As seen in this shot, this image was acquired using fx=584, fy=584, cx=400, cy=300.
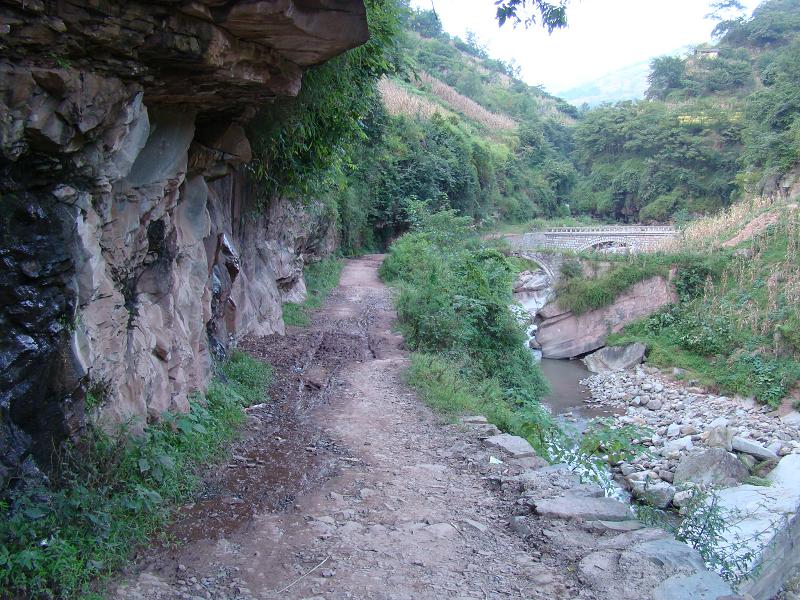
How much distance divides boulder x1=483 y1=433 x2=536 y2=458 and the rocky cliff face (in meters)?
3.06

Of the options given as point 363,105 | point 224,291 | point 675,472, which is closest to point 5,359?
point 224,291

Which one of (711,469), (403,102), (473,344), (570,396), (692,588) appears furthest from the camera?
(403,102)

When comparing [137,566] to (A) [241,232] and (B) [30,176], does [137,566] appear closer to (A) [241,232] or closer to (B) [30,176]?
(B) [30,176]

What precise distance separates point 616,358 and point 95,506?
1969cm

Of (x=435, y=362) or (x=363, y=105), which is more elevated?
(x=363, y=105)

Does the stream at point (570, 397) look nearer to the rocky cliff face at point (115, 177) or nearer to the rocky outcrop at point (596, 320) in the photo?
the rocky outcrop at point (596, 320)

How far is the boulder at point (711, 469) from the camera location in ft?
34.6

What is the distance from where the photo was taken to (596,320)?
22.7 m

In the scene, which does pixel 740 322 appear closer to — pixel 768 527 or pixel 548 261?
pixel 548 261

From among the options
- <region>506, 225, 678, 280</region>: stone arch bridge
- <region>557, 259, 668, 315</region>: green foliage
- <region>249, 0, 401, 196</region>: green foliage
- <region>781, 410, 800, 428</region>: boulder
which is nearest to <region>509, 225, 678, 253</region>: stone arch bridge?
<region>506, 225, 678, 280</region>: stone arch bridge

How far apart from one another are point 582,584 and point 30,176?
159 inches

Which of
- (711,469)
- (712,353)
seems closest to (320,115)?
(711,469)

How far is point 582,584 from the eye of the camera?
3551 mm

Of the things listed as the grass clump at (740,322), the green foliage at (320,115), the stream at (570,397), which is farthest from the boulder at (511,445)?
the grass clump at (740,322)
